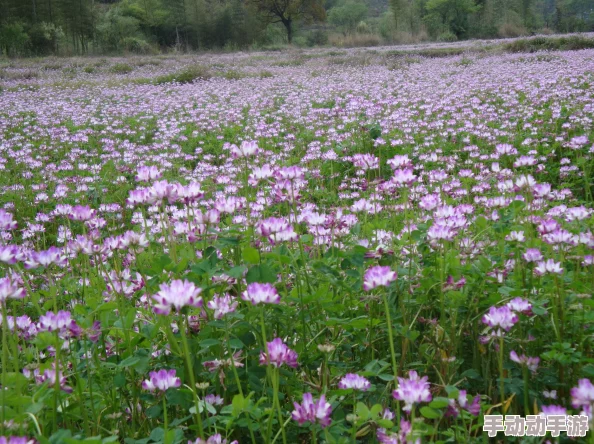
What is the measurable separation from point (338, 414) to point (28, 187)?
614 centimetres

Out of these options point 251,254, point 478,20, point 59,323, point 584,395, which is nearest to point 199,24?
point 478,20

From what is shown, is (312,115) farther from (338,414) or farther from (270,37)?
(270,37)

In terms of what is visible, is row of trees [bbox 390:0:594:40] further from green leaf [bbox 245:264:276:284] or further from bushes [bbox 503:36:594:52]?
green leaf [bbox 245:264:276:284]

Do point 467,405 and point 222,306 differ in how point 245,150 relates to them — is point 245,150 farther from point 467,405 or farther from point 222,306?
point 467,405

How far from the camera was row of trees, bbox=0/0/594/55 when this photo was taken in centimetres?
5303

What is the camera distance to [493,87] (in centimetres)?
1198

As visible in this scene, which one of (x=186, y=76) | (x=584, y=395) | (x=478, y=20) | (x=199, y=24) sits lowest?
(x=584, y=395)

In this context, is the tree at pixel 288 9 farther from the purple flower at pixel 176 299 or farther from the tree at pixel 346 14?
the purple flower at pixel 176 299

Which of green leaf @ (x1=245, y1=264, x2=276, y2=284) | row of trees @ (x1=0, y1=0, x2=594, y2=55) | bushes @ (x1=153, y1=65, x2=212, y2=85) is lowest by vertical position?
green leaf @ (x1=245, y1=264, x2=276, y2=284)

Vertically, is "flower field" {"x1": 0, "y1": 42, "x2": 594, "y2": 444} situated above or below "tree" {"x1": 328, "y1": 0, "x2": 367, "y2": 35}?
below

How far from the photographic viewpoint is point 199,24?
2739 inches

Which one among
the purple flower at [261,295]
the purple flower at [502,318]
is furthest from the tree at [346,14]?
the purple flower at [261,295]

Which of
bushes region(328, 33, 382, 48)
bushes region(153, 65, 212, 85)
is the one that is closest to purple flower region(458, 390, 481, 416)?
bushes region(153, 65, 212, 85)

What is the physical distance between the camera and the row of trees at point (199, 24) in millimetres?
53031
